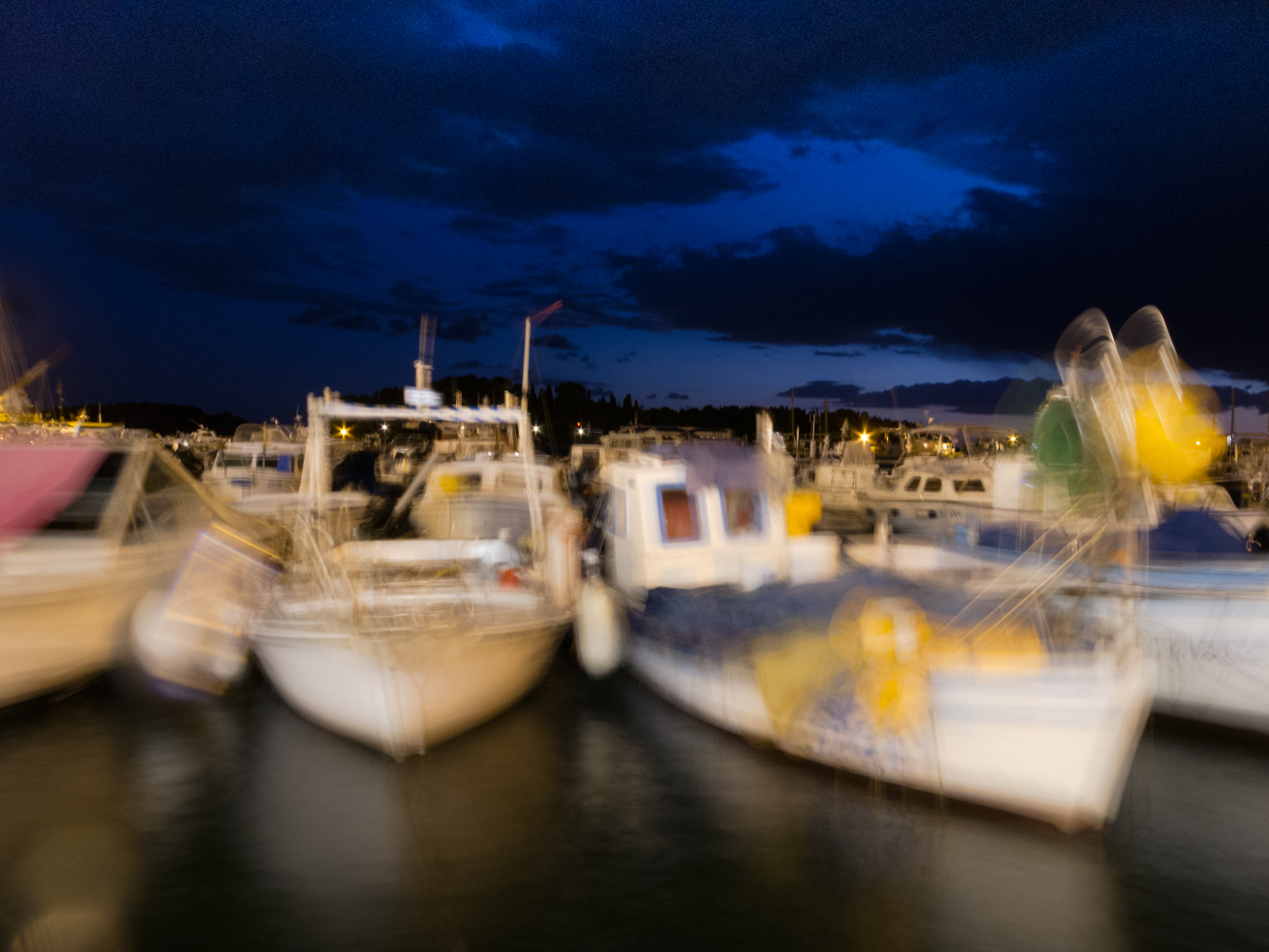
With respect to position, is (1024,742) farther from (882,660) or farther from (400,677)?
(400,677)

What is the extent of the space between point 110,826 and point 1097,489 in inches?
304

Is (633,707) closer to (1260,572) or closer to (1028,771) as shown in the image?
(1028,771)

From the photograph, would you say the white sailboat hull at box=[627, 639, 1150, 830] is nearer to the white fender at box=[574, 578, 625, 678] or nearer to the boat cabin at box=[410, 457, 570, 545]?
the white fender at box=[574, 578, 625, 678]

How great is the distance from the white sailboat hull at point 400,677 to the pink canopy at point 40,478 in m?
3.78

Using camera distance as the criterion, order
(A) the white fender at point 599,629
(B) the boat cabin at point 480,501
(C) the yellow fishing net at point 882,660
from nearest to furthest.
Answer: (C) the yellow fishing net at point 882,660, (A) the white fender at point 599,629, (B) the boat cabin at point 480,501

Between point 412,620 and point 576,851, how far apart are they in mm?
2152

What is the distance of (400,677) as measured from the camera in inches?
247

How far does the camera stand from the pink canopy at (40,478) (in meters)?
8.85

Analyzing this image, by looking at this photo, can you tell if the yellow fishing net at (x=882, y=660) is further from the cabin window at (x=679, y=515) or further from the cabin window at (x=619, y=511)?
the cabin window at (x=619, y=511)

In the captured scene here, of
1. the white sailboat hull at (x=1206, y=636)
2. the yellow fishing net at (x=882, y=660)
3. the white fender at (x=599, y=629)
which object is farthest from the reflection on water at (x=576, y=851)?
the white fender at (x=599, y=629)

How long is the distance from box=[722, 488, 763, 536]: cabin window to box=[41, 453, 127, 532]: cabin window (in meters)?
6.76

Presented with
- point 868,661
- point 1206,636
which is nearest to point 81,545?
point 868,661

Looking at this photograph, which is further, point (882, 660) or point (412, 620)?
point (412, 620)

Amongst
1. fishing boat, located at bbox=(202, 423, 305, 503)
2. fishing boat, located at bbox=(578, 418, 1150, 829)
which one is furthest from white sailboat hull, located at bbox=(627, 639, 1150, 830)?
fishing boat, located at bbox=(202, 423, 305, 503)
